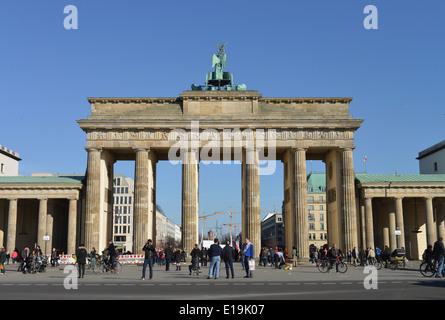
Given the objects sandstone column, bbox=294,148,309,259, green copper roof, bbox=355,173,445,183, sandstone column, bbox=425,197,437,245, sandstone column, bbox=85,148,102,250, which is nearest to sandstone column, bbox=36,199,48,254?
sandstone column, bbox=85,148,102,250

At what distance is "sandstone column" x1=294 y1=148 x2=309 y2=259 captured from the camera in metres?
51.0

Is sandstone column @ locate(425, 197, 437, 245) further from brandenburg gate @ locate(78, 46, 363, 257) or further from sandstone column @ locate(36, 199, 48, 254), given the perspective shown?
sandstone column @ locate(36, 199, 48, 254)

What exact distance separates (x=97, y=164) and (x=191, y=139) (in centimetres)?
1021

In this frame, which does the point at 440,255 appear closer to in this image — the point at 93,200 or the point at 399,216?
the point at 399,216

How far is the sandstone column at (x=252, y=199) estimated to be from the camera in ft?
169

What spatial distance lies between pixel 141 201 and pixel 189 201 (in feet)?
16.2

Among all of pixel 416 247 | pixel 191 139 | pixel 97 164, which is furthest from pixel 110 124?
pixel 416 247

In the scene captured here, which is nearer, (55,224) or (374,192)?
(374,192)

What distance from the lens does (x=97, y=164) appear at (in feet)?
172

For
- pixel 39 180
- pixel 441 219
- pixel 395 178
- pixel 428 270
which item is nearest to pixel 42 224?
pixel 39 180

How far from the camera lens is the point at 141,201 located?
51531 mm
